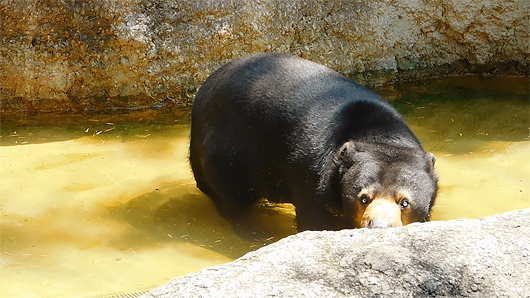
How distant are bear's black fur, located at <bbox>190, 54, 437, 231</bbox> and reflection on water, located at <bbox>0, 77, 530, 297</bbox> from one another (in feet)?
1.56

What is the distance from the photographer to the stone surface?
9.97 ft

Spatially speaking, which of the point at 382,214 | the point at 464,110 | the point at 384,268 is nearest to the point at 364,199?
the point at 382,214

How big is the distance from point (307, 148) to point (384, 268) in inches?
96.4

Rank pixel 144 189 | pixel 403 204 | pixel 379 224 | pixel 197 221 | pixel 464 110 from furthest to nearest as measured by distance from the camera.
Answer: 1. pixel 464 110
2. pixel 144 189
3. pixel 197 221
4. pixel 403 204
5. pixel 379 224

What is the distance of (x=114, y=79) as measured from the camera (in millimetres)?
8555

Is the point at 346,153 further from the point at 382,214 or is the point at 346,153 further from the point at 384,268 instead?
the point at 384,268

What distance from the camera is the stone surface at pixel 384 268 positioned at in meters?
3.04

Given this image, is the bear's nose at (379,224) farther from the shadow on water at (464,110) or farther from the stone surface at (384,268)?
the shadow on water at (464,110)

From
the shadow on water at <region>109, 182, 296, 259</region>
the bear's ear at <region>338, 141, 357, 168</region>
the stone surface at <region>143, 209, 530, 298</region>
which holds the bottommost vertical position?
the shadow on water at <region>109, 182, 296, 259</region>

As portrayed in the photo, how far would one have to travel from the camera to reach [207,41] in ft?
28.3

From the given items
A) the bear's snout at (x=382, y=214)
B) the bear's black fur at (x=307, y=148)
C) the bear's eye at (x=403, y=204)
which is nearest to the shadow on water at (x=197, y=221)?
the bear's black fur at (x=307, y=148)

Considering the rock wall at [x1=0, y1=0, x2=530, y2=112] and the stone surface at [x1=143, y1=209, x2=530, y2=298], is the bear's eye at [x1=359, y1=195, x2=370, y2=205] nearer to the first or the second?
the stone surface at [x1=143, y1=209, x2=530, y2=298]

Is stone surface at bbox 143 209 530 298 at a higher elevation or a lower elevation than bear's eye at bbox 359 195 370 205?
higher

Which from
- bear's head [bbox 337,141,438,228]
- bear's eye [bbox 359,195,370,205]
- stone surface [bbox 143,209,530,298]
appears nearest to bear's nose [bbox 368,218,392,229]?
bear's head [bbox 337,141,438,228]
